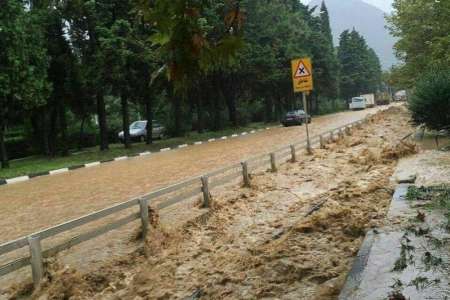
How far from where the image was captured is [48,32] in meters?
29.3

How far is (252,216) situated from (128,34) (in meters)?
19.9

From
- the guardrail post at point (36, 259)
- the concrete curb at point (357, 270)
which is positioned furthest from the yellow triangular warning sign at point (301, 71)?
the guardrail post at point (36, 259)

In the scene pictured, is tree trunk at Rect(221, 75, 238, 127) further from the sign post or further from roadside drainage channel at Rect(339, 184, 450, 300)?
roadside drainage channel at Rect(339, 184, 450, 300)

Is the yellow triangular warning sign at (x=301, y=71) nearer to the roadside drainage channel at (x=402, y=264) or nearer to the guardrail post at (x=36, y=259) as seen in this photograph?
the roadside drainage channel at (x=402, y=264)

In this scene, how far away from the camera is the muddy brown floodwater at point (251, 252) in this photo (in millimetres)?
6812

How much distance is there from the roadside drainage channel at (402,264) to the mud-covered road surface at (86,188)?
6.55 metres

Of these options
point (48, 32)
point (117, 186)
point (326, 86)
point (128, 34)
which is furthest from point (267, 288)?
point (326, 86)

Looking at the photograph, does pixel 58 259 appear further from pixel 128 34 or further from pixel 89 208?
pixel 128 34

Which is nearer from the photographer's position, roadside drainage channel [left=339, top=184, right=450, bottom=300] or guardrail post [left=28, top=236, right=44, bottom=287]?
roadside drainage channel [left=339, top=184, right=450, bottom=300]

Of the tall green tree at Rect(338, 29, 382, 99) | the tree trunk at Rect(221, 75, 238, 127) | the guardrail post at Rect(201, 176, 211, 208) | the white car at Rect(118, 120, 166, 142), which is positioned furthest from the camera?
the tall green tree at Rect(338, 29, 382, 99)

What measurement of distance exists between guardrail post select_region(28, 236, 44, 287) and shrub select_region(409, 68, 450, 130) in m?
15.3

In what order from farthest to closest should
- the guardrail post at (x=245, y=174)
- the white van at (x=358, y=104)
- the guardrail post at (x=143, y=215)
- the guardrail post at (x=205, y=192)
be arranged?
the white van at (x=358, y=104) → the guardrail post at (x=245, y=174) → the guardrail post at (x=205, y=192) → the guardrail post at (x=143, y=215)

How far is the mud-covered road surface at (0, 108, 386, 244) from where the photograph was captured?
11.9m

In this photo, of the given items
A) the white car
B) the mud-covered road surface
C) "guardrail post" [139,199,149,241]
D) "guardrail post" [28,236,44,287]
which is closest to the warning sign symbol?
the mud-covered road surface
